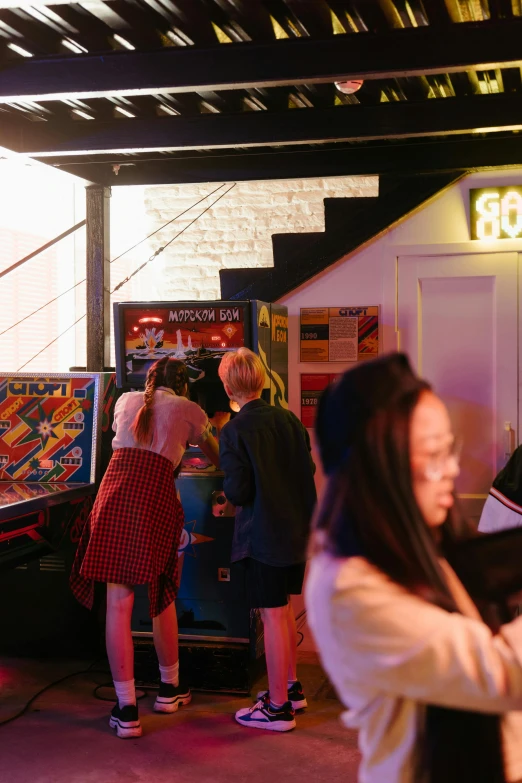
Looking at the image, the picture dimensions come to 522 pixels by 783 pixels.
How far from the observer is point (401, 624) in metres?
1.02

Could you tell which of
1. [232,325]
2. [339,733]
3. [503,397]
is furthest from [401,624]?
[503,397]

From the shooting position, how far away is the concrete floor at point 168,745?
3.43m

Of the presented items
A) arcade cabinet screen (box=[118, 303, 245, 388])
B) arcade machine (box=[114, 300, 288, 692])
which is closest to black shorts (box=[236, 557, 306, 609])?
arcade machine (box=[114, 300, 288, 692])

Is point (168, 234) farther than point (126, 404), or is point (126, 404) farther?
point (168, 234)

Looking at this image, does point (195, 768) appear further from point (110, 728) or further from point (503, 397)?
point (503, 397)

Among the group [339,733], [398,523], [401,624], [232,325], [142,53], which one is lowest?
[339,733]

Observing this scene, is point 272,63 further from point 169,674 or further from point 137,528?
point 169,674

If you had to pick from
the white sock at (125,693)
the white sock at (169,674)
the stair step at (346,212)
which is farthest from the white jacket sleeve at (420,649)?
the stair step at (346,212)

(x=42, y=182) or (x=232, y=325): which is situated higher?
(x=42, y=182)

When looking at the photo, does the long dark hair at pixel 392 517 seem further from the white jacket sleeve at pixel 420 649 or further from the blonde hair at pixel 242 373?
the blonde hair at pixel 242 373

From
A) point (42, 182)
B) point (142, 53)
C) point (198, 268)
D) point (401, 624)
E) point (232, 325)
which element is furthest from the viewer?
point (42, 182)

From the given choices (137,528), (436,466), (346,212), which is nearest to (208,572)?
(137,528)

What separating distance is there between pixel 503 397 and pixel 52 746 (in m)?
2.90

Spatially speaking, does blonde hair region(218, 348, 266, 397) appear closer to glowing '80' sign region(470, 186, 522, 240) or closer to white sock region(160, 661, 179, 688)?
white sock region(160, 661, 179, 688)
